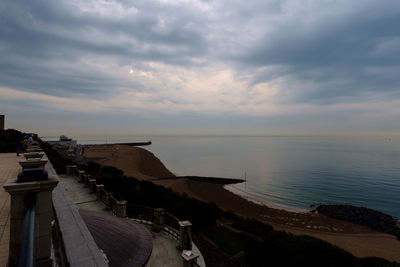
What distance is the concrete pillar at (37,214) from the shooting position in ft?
9.04

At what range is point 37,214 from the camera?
10.1ft

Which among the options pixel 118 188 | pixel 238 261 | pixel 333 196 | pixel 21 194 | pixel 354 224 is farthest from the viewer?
pixel 333 196

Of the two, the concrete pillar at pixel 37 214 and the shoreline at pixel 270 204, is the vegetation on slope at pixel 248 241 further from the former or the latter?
the shoreline at pixel 270 204

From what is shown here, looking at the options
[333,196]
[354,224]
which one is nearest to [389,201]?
[333,196]

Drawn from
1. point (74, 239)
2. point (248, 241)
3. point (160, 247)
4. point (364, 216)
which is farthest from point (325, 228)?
point (74, 239)

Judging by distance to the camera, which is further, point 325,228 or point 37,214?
point 325,228

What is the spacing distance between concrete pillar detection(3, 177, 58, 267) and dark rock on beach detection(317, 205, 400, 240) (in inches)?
1352

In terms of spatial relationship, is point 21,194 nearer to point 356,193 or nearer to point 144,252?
point 144,252

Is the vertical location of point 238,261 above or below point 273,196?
above

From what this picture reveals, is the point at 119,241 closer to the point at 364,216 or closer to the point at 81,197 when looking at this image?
the point at 81,197

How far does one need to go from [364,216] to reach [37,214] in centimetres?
3798

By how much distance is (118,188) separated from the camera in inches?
924

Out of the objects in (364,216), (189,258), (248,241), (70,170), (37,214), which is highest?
(37,214)

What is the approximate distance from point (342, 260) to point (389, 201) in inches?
1351
